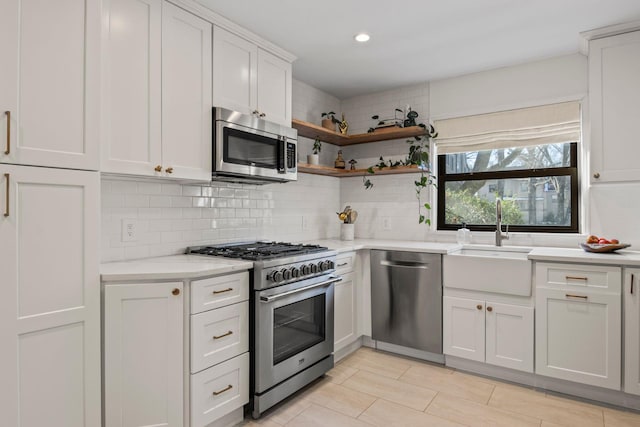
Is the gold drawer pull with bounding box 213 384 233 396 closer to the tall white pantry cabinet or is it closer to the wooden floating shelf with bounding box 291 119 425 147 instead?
the tall white pantry cabinet

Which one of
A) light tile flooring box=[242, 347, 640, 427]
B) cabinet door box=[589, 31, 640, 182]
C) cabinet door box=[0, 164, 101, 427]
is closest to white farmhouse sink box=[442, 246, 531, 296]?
light tile flooring box=[242, 347, 640, 427]

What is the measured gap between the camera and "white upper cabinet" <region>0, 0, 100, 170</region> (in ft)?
4.86

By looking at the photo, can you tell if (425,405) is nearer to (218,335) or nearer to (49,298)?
(218,335)

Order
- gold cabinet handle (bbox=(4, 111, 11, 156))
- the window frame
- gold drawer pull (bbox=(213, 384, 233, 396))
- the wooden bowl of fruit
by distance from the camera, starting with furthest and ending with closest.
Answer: the window frame < the wooden bowl of fruit < gold drawer pull (bbox=(213, 384, 233, 396)) < gold cabinet handle (bbox=(4, 111, 11, 156))

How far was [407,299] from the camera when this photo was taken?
3193 millimetres

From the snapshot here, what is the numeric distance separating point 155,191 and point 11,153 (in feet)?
3.36

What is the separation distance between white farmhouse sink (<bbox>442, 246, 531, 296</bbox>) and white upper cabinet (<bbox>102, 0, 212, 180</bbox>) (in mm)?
2030

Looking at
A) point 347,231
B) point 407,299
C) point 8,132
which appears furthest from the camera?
point 347,231

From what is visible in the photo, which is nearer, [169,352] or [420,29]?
[169,352]

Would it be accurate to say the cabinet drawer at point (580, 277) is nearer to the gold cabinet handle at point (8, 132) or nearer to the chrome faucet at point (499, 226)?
the chrome faucet at point (499, 226)

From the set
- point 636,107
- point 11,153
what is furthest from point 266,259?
point 636,107

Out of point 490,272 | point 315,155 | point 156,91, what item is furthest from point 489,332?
point 156,91

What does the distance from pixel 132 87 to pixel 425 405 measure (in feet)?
8.64

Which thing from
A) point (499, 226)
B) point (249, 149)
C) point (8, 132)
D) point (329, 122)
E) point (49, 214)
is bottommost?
point (499, 226)
